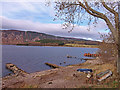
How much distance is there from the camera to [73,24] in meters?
7.95

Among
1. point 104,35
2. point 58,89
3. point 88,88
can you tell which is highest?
point 104,35

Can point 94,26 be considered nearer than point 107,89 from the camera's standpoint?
No

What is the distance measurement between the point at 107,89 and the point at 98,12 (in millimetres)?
4576

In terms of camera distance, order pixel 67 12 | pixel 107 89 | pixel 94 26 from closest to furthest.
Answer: pixel 107 89
pixel 67 12
pixel 94 26

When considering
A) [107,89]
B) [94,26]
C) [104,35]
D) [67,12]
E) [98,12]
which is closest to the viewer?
[107,89]

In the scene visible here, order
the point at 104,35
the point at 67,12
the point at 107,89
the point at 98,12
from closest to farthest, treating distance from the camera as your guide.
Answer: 1. the point at 107,89
2. the point at 98,12
3. the point at 67,12
4. the point at 104,35

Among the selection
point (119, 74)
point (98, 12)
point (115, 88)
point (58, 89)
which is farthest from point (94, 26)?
point (58, 89)

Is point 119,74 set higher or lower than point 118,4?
lower

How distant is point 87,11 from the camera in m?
7.20

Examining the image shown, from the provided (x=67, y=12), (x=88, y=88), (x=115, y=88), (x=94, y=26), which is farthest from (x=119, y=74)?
(x=67, y=12)

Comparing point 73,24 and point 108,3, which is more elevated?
point 108,3

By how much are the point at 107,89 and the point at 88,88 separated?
98 cm

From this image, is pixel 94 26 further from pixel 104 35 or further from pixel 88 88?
pixel 88 88

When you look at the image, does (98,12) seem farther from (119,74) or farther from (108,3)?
(119,74)
